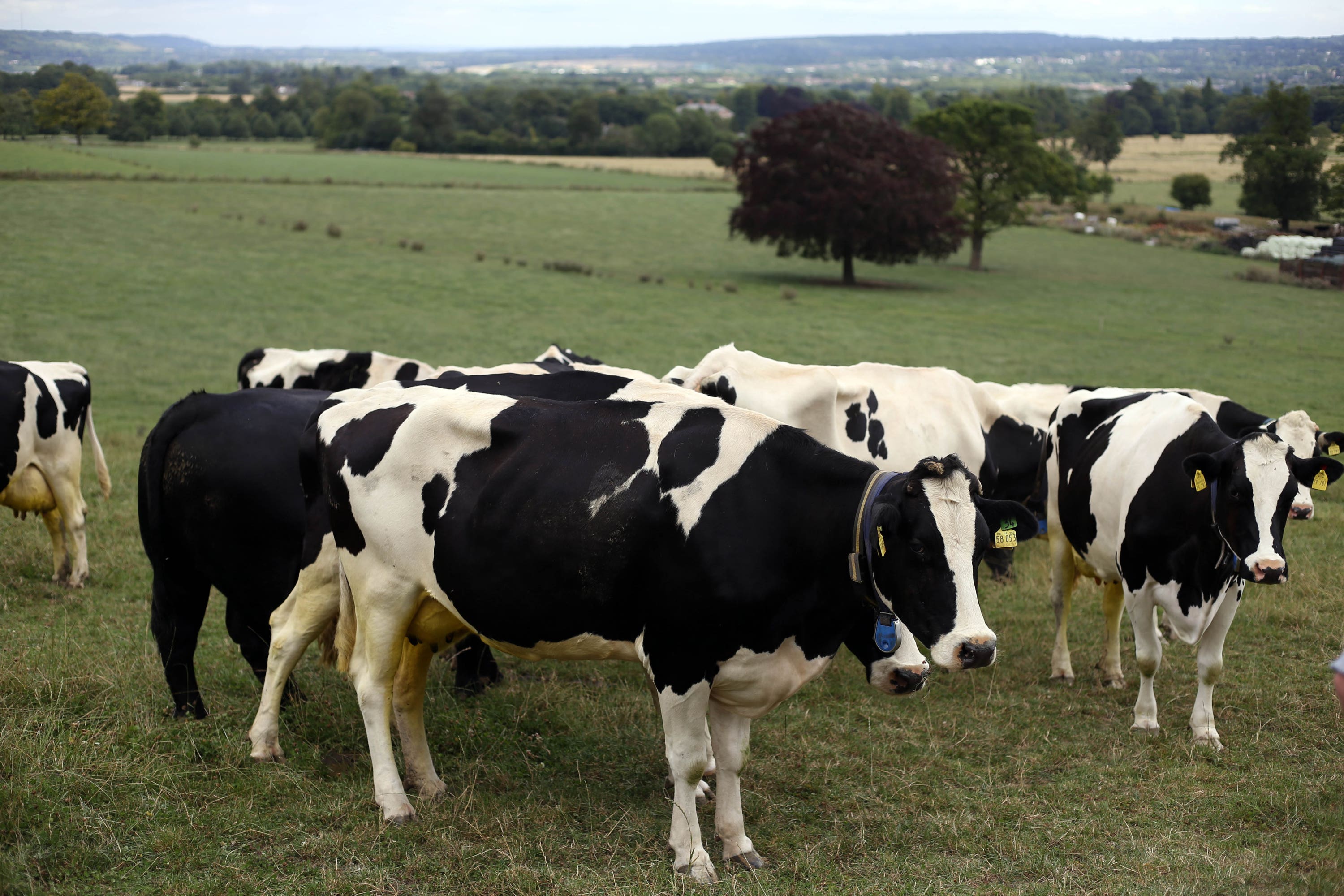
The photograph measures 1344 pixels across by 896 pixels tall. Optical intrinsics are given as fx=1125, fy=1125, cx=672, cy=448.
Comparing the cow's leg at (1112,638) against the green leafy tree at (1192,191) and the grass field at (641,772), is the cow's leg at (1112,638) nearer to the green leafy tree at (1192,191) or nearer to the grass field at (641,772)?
the grass field at (641,772)

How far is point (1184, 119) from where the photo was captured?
2377 inches

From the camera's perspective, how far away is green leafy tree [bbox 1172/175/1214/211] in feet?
192

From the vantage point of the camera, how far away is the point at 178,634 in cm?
689

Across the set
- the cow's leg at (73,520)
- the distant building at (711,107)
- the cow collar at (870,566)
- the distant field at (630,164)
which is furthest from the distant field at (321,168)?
the distant building at (711,107)

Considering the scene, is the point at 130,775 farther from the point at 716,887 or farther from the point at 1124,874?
the point at 1124,874

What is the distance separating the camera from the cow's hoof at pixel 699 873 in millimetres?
5191

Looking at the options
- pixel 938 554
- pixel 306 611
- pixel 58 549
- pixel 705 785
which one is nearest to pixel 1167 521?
pixel 938 554

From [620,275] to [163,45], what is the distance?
25270 mm

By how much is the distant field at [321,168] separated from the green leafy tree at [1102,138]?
96.7ft

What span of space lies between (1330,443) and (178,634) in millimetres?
7319

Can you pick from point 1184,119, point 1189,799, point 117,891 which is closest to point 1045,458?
point 1189,799

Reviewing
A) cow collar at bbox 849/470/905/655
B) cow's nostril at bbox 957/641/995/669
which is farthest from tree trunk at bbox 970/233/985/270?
cow's nostril at bbox 957/641/995/669

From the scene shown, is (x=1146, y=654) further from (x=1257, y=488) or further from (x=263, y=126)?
(x=263, y=126)

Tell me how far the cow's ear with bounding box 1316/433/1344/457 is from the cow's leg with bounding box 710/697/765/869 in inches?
170
